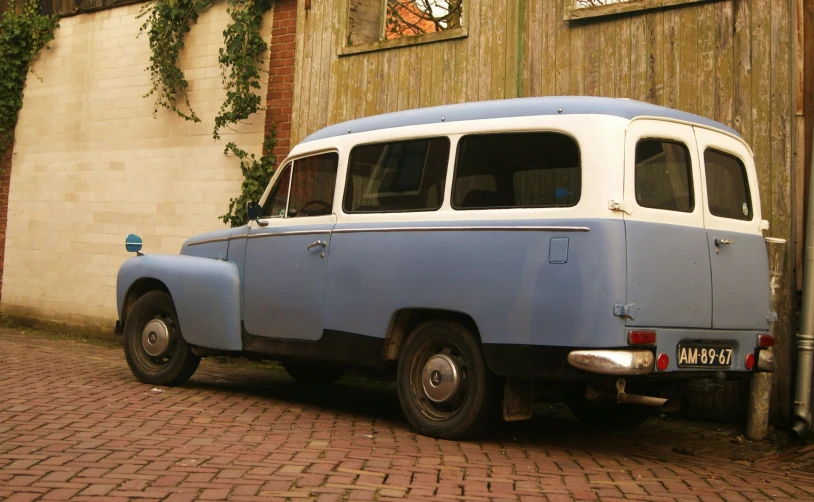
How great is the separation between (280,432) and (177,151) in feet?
23.3

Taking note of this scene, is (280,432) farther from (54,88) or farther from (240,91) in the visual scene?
(54,88)

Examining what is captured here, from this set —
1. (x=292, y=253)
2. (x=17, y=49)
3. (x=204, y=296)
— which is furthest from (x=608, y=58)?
(x=17, y=49)

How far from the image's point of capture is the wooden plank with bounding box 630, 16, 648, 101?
867 centimetres

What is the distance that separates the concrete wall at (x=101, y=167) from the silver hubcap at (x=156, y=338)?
3763mm

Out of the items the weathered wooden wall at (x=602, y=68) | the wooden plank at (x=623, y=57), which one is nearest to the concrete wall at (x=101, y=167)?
the weathered wooden wall at (x=602, y=68)

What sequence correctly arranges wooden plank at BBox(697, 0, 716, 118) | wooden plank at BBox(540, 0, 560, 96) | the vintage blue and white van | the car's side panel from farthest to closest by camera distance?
1. wooden plank at BBox(540, 0, 560, 96)
2. wooden plank at BBox(697, 0, 716, 118)
3. the vintage blue and white van
4. the car's side panel

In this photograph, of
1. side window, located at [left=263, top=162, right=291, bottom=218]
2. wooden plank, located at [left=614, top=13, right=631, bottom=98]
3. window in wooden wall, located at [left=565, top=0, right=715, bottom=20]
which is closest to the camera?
side window, located at [left=263, top=162, right=291, bottom=218]

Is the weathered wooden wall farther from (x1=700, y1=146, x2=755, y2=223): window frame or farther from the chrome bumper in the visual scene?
the chrome bumper

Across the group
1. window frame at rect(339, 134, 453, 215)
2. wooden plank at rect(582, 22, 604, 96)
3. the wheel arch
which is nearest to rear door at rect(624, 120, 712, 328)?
window frame at rect(339, 134, 453, 215)

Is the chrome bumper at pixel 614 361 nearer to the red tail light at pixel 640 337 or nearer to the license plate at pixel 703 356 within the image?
the red tail light at pixel 640 337

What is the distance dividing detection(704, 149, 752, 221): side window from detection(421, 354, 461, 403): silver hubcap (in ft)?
6.37

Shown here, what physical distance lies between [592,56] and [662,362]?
159 inches

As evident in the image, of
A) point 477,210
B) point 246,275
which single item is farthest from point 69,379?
point 477,210

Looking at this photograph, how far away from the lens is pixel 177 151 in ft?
42.3
